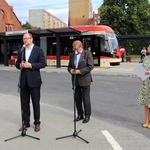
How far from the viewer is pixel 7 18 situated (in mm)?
64812

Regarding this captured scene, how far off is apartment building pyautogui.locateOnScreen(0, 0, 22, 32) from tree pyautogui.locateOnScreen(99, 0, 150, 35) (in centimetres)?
2151

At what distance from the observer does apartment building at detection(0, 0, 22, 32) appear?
200ft

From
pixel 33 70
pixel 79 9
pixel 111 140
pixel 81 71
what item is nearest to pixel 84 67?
pixel 81 71

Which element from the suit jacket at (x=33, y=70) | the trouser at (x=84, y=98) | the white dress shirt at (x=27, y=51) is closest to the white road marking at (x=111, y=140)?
the trouser at (x=84, y=98)

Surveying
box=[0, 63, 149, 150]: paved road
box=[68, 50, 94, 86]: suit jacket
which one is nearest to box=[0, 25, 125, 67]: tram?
box=[0, 63, 149, 150]: paved road

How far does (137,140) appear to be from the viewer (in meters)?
5.34

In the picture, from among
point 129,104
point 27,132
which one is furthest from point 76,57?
point 129,104

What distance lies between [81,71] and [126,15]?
4720 cm

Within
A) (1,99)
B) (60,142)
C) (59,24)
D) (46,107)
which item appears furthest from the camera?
(59,24)

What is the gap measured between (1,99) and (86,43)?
15962 mm

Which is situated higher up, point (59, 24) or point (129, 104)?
point (59, 24)

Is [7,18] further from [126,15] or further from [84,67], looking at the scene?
[84,67]

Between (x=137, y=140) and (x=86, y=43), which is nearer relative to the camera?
(x=137, y=140)

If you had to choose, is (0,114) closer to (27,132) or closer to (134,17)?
(27,132)
